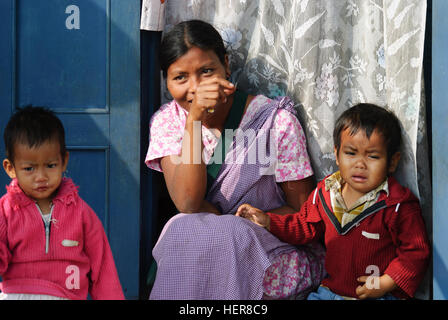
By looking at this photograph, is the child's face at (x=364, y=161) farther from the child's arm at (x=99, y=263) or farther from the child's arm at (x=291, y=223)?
the child's arm at (x=99, y=263)

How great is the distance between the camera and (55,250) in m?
2.02

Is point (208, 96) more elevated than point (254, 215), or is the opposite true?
point (208, 96)

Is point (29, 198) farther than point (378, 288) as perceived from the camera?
No

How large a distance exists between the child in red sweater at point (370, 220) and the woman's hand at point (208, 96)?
1.56ft

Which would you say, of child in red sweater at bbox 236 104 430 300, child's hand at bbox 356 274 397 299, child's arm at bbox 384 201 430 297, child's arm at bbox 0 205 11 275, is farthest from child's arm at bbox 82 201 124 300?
child's arm at bbox 384 201 430 297

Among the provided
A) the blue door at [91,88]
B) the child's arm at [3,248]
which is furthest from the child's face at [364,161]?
the child's arm at [3,248]

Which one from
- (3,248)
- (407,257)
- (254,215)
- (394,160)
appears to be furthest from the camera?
(254,215)

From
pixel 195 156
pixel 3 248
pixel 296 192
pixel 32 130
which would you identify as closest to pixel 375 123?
pixel 296 192

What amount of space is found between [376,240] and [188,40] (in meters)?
1.13

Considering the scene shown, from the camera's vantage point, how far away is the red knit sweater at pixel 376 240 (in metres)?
2.20

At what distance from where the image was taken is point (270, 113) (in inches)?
100

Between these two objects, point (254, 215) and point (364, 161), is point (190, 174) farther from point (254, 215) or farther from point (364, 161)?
point (364, 161)

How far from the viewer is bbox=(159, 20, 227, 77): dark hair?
250cm

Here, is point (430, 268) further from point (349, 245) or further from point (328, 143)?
point (328, 143)
